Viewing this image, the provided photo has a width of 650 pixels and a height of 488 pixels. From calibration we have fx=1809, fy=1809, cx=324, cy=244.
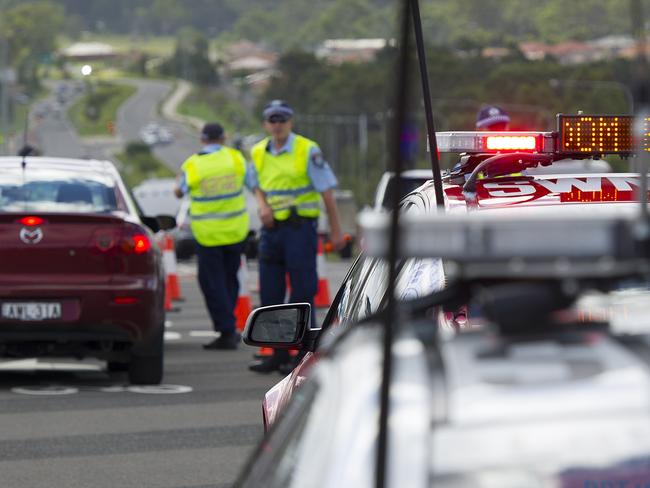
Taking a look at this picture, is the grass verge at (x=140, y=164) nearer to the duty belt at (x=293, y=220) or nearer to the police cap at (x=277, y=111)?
the police cap at (x=277, y=111)

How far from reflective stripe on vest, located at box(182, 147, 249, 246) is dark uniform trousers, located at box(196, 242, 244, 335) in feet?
0.30

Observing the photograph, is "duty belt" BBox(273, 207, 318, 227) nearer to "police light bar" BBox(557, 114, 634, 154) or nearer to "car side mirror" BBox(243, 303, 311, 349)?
"police light bar" BBox(557, 114, 634, 154)

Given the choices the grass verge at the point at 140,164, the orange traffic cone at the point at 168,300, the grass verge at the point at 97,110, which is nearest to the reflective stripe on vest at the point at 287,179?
the orange traffic cone at the point at 168,300

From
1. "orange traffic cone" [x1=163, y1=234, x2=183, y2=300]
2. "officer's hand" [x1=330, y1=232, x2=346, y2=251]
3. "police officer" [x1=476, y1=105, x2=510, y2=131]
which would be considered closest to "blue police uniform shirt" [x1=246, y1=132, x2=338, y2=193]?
"officer's hand" [x1=330, y1=232, x2=346, y2=251]

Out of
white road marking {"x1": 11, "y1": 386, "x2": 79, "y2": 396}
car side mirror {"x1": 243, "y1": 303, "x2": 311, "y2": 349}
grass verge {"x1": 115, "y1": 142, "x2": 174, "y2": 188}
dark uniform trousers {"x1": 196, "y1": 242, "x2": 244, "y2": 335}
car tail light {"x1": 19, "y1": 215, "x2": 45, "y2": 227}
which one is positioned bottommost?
grass verge {"x1": 115, "y1": 142, "x2": 174, "y2": 188}

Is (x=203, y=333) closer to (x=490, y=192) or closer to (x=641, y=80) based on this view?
(x=490, y=192)

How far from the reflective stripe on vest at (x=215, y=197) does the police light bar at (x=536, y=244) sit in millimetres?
10775

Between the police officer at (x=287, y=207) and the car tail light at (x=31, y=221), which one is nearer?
the car tail light at (x=31, y=221)

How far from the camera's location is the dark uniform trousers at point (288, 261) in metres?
11.3

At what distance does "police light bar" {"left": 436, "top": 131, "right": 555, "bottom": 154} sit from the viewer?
227 inches

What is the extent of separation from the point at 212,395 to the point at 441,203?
5.56m

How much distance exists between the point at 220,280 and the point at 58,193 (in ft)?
9.66

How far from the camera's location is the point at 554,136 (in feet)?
19.2

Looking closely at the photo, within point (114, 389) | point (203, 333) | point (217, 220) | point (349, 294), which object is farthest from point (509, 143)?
point (203, 333)
